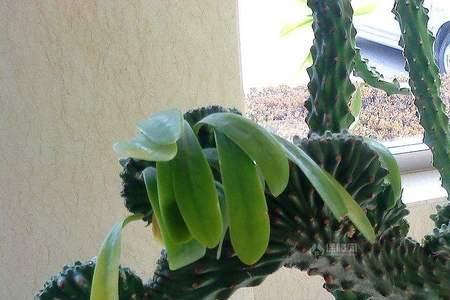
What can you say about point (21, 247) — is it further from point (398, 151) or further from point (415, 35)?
point (398, 151)

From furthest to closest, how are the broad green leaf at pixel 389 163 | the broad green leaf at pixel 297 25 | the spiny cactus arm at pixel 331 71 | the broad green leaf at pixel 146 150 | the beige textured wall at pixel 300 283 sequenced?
the beige textured wall at pixel 300 283 < the broad green leaf at pixel 297 25 < the spiny cactus arm at pixel 331 71 < the broad green leaf at pixel 389 163 < the broad green leaf at pixel 146 150

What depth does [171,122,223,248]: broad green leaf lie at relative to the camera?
0.98ft

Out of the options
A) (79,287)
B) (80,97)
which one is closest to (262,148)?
(79,287)

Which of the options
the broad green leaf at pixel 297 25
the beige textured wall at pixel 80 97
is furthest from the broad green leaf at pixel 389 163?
the beige textured wall at pixel 80 97

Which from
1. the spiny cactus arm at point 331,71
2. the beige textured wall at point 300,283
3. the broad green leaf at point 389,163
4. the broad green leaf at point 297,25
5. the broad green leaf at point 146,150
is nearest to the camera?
the broad green leaf at point 146,150

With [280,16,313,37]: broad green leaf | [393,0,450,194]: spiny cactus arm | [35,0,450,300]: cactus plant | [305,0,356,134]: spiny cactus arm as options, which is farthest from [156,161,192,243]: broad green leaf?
[280,16,313,37]: broad green leaf

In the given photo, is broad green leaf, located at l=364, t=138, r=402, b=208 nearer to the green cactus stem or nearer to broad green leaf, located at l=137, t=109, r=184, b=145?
the green cactus stem

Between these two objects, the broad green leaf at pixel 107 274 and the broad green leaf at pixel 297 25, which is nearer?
the broad green leaf at pixel 107 274

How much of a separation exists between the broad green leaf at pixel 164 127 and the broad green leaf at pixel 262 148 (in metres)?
0.03

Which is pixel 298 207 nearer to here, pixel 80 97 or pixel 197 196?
pixel 197 196

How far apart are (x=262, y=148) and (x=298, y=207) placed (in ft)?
0.26

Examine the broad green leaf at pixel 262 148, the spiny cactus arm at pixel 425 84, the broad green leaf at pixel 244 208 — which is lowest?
the broad green leaf at pixel 244 208

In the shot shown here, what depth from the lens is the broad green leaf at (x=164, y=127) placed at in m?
0.29

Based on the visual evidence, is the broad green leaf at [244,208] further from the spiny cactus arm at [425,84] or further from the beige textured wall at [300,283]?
the beige textured wall at [300,283]
